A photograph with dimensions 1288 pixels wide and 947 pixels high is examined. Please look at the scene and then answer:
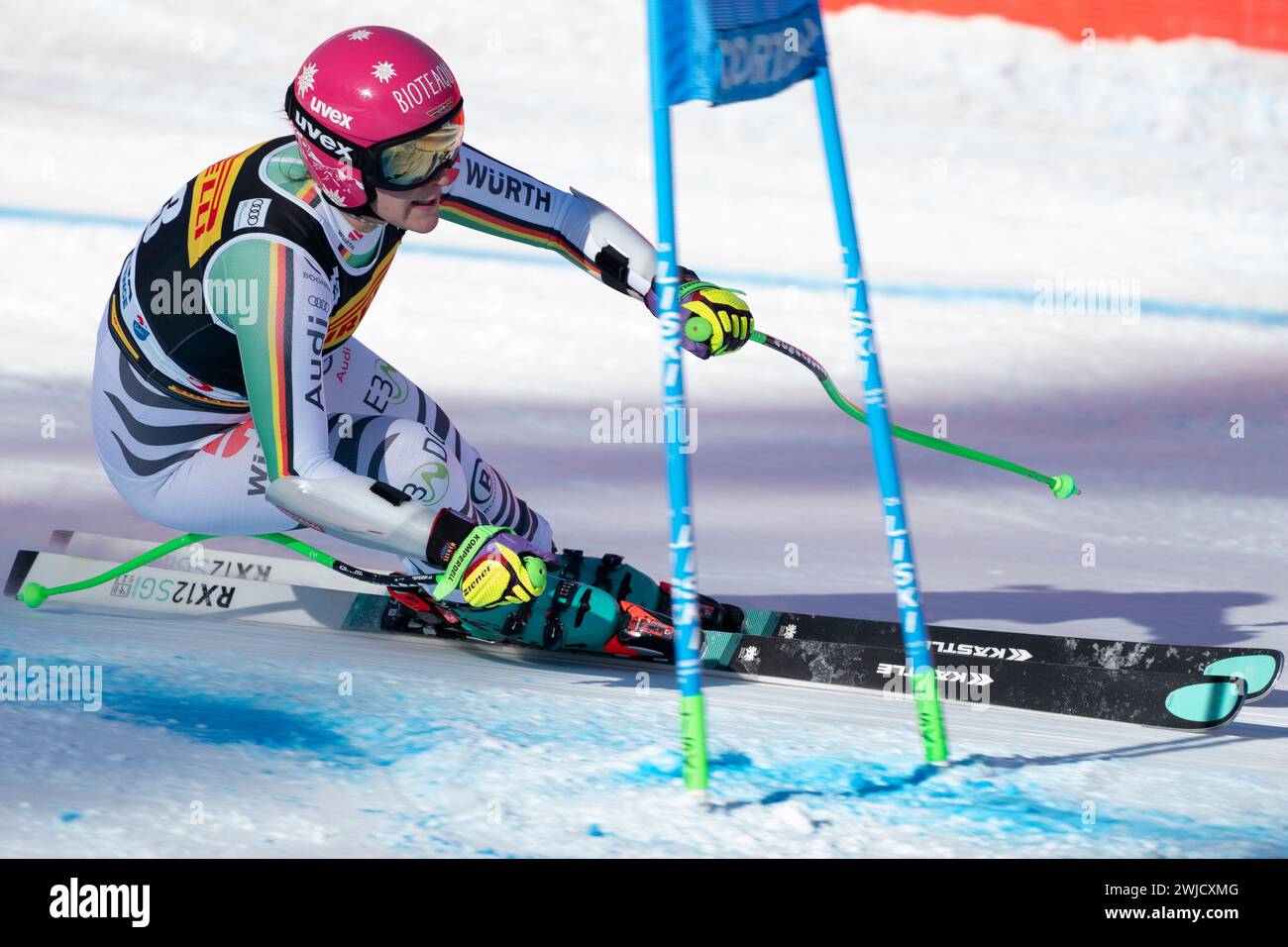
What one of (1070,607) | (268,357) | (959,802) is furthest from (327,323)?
(1070,607)

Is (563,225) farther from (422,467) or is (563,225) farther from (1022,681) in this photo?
(1022,681)

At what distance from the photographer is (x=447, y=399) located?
351 inches

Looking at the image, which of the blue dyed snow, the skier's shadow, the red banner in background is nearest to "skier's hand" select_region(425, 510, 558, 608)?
the blue dyed snow

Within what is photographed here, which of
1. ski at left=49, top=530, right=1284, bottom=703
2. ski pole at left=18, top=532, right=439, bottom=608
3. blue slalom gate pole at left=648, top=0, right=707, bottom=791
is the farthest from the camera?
ski at left=49, top=530, right=1284, bottom=703

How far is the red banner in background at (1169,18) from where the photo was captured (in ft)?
41.5

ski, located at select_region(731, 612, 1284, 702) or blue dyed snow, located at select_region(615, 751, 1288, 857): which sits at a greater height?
ski, located at select_region(731, 612, 1284, 702)

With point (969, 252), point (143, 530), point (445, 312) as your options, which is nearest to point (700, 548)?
point (143, 530)

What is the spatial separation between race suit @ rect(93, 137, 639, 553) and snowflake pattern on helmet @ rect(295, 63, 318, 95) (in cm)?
21

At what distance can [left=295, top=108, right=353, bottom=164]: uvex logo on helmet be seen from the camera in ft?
11.3

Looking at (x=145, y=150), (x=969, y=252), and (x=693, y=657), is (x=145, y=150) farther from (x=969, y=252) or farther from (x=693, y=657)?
(x=693, y=657)

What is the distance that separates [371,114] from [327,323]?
1.63ft

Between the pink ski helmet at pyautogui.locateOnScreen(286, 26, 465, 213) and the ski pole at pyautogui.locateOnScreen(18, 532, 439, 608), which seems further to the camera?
the ski pole at pyautogui.locateOnScreen(18, 532, 439, 608)

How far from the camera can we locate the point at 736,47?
2.80m

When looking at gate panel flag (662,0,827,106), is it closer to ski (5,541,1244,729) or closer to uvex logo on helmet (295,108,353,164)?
uvex logo on helmet (295,108,353,164)
